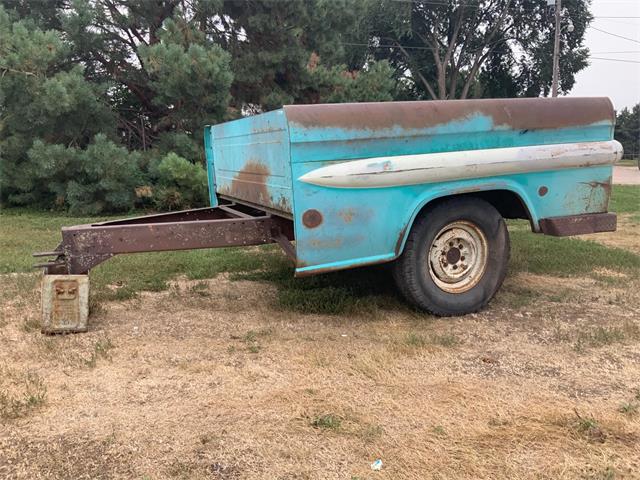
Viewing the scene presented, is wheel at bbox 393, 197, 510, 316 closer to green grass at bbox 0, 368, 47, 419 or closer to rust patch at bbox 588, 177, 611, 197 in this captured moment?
rust patch at bbox 588, 177, 611, 197

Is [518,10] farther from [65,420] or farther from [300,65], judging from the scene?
[65,420]

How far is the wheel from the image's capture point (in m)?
4.17

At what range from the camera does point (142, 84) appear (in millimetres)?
12047

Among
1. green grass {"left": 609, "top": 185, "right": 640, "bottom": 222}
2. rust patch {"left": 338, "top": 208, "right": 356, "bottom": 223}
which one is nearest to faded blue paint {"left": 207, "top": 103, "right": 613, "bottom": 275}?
rust patch {"left": 338, "top": 208, "right": 356, "bottom": 223}

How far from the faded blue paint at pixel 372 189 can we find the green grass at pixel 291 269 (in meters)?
0.86

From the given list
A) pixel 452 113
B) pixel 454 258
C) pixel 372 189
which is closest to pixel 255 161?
pixel 372 189

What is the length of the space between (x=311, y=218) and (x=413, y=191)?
77cm

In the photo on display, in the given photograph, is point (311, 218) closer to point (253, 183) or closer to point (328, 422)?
point (253, 183)

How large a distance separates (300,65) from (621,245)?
7986 mm

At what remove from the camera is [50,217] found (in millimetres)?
10438

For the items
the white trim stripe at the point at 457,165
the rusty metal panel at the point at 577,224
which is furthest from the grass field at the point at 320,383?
the white trim stripe at the point at 457,165

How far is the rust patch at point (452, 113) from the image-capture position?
364cm

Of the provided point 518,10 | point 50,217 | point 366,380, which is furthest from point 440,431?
point 518,10

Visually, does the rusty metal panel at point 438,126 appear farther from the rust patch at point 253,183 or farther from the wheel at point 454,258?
the rust patch at point 253,183
